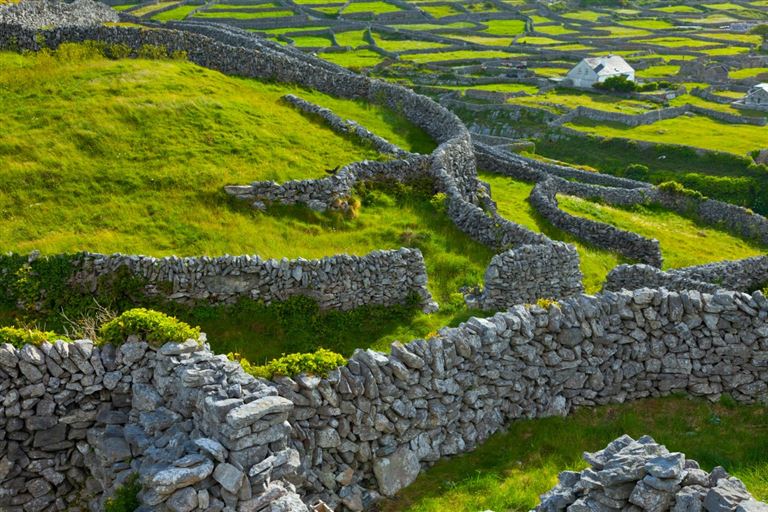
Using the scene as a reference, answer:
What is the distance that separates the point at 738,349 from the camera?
16.8m

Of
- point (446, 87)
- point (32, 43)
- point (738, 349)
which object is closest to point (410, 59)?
point (446, 87)

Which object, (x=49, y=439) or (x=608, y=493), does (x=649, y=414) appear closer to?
(x=608, y=493)

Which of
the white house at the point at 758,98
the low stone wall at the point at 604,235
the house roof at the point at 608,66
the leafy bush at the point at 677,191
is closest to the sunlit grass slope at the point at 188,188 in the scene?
the low stone wall at the point at 604,235

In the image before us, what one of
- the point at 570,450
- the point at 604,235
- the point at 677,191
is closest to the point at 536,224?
the point at 604,235

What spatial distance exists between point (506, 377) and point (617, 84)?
120042mm

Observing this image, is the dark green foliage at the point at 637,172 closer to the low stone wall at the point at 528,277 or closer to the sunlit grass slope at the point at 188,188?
the sunlit grass slope at the point at 188,188

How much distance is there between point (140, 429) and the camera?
12633 mm

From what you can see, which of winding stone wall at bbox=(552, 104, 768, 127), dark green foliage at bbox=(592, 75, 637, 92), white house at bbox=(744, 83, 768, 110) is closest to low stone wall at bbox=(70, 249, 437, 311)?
winding stone wall at bbox=(552, 104, 768, 127)

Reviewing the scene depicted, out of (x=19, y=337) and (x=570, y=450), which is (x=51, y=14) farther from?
(x=570, y=450)

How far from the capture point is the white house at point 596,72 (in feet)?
422

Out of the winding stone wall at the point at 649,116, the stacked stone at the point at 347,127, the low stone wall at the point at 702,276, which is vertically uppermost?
the stacked stone at the point at 347,127

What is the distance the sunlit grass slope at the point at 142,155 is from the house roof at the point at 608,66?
101589 mm

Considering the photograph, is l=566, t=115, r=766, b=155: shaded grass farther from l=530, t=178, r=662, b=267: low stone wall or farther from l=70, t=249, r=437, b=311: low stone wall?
l=70, t=249, r=437, b=311: low stone wall

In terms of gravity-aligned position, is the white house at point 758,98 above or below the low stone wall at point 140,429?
below
